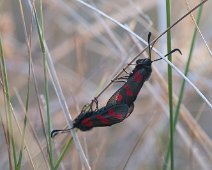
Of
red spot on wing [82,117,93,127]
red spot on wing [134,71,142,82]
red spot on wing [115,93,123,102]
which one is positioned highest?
red spot on wing [134,71,142,82]

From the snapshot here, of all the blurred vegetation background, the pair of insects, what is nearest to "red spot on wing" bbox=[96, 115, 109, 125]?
the pair of insects

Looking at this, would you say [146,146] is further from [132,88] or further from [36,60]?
[132,88]

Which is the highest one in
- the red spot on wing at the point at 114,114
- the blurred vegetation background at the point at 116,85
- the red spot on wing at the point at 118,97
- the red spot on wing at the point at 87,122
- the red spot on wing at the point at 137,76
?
the blurred vegetation background at the point at 116,85

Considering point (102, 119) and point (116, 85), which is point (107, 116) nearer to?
point (102, 119)

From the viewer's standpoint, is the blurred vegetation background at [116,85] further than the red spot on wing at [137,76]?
Yes

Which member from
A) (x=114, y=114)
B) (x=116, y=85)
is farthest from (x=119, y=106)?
(x=116, y=85)

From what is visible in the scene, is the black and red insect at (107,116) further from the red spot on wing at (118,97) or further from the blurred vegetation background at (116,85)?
the blurred vegetation background at (116,85)

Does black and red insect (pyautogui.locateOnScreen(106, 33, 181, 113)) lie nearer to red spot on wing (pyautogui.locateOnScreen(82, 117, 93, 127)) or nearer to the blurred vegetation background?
red spot on wing (pyautogui.locateOnScreen(82, 117, 93, 127))

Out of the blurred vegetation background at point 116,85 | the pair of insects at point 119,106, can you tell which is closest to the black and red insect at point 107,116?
the pair of insects at point 119,106

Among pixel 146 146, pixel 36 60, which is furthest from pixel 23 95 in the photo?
pixel 146 146
